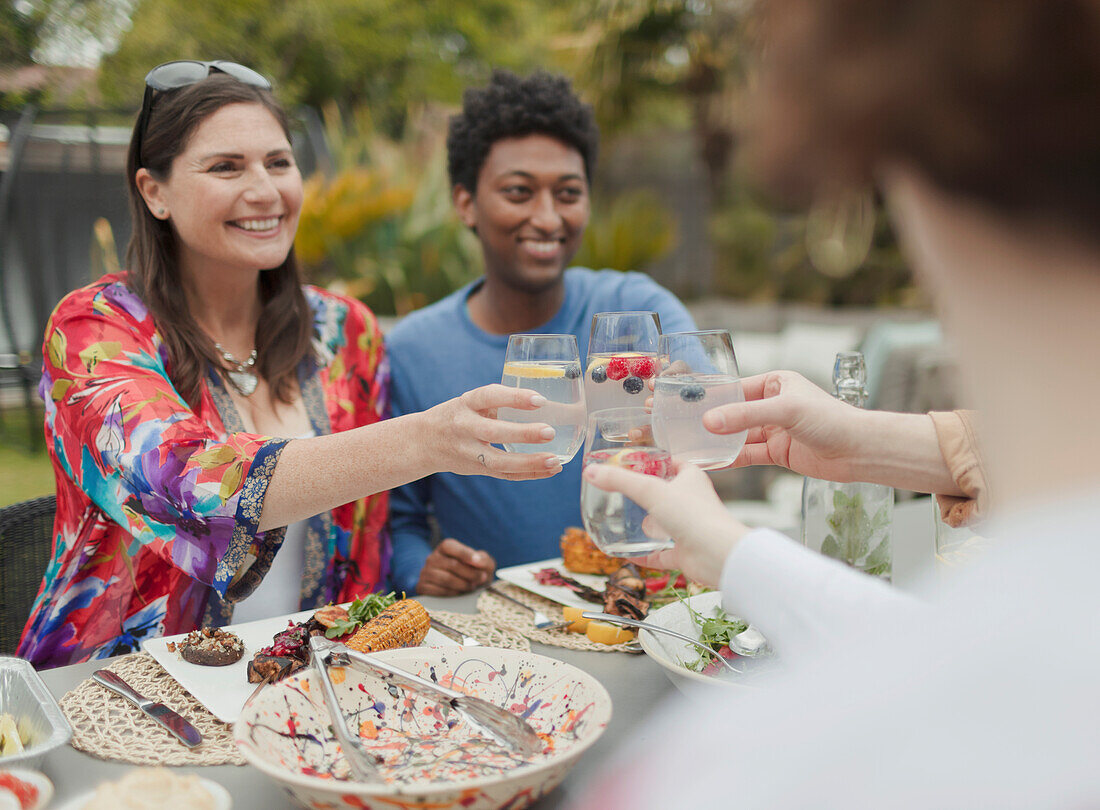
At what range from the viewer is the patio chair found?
88.7 inches

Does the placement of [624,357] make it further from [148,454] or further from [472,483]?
[472,483]

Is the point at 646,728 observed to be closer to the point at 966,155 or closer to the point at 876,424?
the point at 876,424

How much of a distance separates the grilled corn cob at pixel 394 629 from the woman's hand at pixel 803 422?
26.9 inches

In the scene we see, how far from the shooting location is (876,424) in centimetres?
173

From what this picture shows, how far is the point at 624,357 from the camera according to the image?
1.77m

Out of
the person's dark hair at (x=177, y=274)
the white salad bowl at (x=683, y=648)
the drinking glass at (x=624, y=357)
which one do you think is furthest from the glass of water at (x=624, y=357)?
the person's dark hair at (x=177, y=274)

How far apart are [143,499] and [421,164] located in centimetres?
806

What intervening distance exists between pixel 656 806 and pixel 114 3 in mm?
9891

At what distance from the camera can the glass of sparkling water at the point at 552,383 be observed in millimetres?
1663

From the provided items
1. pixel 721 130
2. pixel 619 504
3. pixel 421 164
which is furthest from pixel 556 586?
pixel 721 130

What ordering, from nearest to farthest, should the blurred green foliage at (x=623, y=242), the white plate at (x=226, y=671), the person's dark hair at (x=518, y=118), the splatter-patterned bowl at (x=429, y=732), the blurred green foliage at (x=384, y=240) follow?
1. the splatter-patterned bowl at (x=429, y=732)
2. the white plate at (x=226, y=671)
3. the person's dark hair at (x=518, y=118)
4. the blurred green foliage at (x=384, y=240)
5. the blurred green foliage at (x=623, y=242)

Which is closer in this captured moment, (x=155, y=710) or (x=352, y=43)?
(x=155, y=710)

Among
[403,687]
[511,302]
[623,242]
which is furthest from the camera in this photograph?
[623,242]

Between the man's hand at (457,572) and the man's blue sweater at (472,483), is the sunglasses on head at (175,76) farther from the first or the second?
the man's hand at (457,572)
